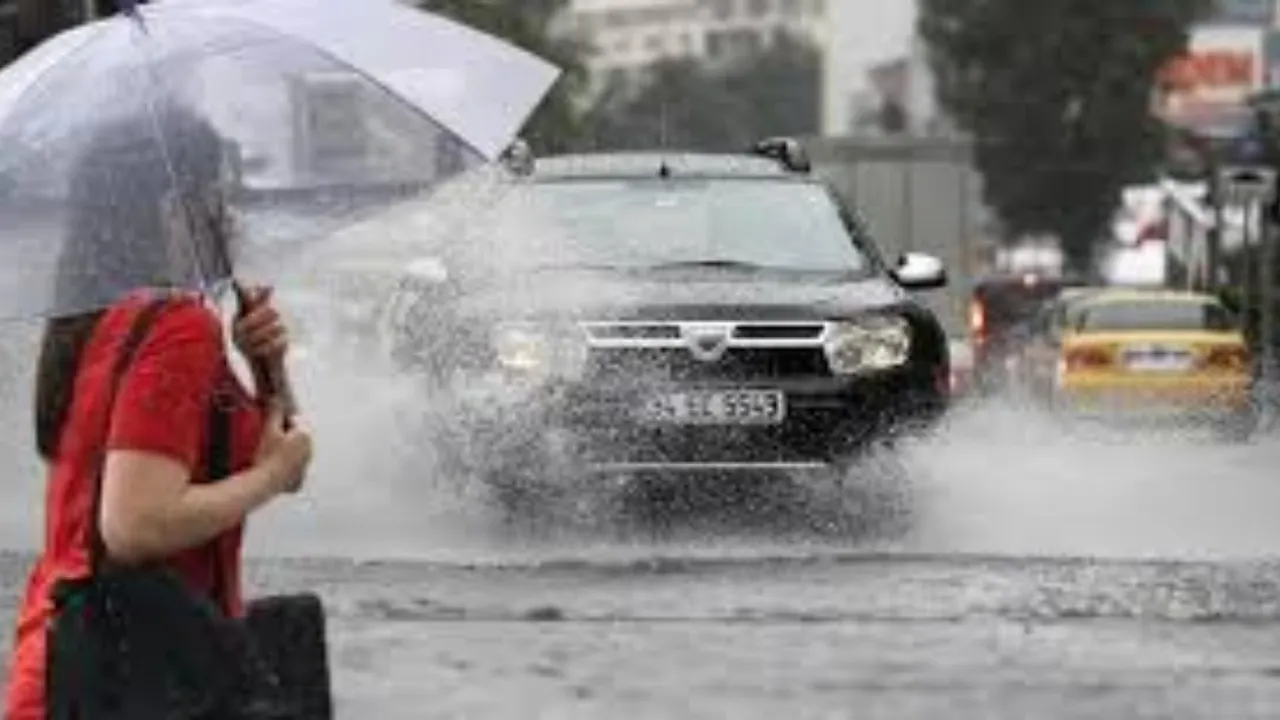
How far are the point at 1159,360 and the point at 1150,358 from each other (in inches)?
2.7

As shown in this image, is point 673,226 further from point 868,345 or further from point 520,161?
point 868,345

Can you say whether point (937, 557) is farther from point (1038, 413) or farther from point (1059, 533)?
point (1038, 413)

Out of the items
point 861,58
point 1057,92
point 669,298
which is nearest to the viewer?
point 669,298

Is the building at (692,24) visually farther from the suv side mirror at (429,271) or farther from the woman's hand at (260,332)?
the woman's hand at (260,332)

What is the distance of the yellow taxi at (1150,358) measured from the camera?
21062 millimetres

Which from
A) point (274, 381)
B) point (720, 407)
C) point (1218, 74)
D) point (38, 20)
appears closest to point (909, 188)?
point (38, 20)

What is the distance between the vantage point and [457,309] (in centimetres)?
1062

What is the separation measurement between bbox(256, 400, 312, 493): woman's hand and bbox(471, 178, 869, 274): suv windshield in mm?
7149

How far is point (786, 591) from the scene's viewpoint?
875 centimetres

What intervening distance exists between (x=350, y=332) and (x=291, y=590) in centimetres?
304

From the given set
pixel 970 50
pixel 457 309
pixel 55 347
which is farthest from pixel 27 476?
pixel 970 50

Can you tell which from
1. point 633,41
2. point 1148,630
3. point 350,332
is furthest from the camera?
point 633,41

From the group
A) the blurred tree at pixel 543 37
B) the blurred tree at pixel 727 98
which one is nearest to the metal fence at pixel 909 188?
the blurred tree at pixel 543 37

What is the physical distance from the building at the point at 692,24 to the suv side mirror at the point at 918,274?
474ft
